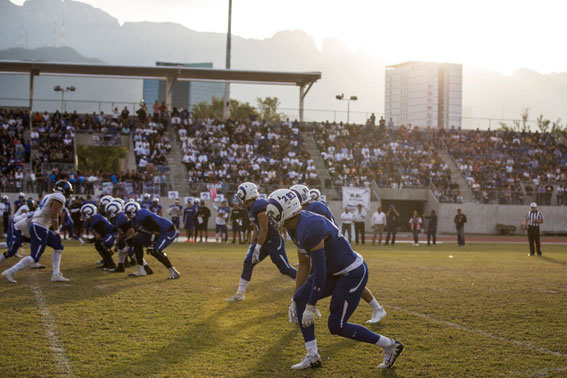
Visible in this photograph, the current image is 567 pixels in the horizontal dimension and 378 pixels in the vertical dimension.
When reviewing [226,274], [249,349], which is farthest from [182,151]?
[249,349]

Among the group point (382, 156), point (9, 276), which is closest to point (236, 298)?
point (9, 276)

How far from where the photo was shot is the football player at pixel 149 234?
40.9 ft

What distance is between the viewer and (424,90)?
5305 inches

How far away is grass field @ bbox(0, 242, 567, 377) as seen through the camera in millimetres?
6148

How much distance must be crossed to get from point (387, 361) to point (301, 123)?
1454 inches

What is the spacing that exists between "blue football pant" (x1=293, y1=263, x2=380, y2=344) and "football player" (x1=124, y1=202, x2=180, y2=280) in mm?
6755

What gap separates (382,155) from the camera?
40188 millimetres

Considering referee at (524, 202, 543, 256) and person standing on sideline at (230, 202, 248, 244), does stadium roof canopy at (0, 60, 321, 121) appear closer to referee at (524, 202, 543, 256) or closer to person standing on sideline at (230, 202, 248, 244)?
person standing on sideline at (230, 202, 248, 244)

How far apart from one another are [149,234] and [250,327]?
18.1ft

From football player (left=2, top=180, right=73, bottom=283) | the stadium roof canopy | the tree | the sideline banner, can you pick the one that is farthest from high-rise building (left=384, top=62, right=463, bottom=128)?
football player (left=2, top=180, right=73, bottom=283)

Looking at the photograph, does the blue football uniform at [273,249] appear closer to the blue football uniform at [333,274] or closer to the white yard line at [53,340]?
the white yard line at [53,340]

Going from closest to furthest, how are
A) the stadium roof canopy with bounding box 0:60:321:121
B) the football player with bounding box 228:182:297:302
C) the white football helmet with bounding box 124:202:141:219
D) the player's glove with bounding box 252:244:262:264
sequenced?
the player's glove with bounding box 252:244:262:264, the football player with bounding box 228:182:297:302, the white football helmet with bounding box 124:202:141:219, the stadium roof canopy with bounding box 0:60:321:121

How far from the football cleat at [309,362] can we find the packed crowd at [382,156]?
A: 29841 millimetres

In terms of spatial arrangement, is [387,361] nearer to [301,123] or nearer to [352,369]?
[352,369]
